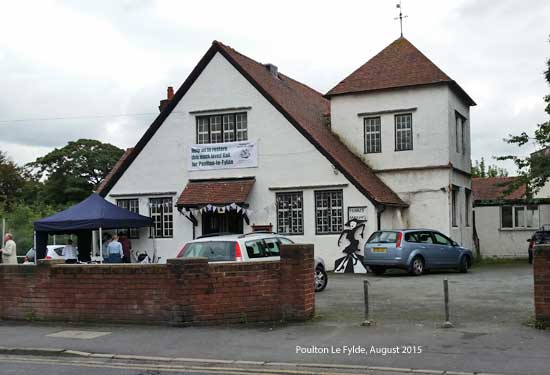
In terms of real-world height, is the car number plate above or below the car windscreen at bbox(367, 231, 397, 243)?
below

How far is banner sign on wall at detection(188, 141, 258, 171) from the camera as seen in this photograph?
1090 inches

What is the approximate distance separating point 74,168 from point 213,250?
55137mm

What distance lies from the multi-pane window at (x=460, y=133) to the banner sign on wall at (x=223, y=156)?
9.03m

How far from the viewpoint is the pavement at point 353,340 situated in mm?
9258

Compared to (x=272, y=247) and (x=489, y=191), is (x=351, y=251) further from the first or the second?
(x=489, y=191)

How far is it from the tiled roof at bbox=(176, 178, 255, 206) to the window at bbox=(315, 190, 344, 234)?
111 inches

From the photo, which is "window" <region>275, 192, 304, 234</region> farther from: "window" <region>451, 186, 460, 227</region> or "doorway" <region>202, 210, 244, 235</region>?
"window" <region>451, 186, 460, 227</region>

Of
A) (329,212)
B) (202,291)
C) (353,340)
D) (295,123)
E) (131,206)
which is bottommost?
(353,340)

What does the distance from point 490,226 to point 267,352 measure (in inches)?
1052

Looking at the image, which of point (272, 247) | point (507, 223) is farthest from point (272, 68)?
point (272, 247)

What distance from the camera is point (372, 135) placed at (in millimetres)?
29141

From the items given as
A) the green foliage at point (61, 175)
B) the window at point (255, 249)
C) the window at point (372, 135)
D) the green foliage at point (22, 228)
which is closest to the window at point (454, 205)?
the window at point (372, 135)

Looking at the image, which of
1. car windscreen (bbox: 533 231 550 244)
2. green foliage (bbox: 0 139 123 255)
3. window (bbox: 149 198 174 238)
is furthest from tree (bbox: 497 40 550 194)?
green foliage (bbox: 0 139 123 255)

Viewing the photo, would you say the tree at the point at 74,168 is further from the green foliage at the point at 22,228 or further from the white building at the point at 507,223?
the white building at the point at 507,223
